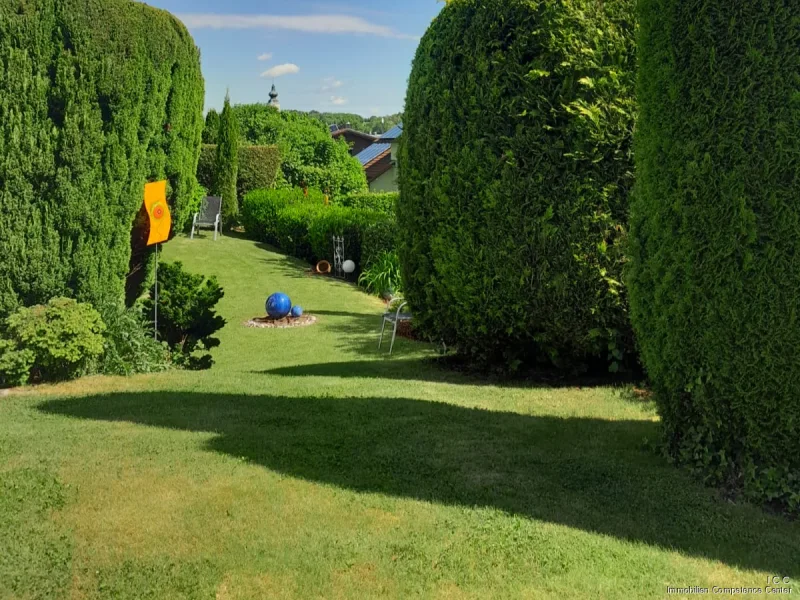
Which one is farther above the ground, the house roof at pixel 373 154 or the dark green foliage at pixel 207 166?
the house roof at pixel 373 154

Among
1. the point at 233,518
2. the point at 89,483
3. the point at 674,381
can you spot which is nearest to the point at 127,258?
the point at 89,483

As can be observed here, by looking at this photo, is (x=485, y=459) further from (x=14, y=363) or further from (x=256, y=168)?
(x=256, y=168)

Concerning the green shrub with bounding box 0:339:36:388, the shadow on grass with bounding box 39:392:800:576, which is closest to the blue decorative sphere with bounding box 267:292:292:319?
the green shrub with bounding box 0:339:36:388

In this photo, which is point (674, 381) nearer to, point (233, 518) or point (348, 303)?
point (233, 518)

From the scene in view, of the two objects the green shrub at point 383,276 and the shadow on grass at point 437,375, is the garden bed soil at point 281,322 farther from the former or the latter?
the shadow on grass at point 437,375

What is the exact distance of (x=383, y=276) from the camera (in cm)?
1559

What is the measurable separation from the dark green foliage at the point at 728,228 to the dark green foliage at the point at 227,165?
2172 centimetres

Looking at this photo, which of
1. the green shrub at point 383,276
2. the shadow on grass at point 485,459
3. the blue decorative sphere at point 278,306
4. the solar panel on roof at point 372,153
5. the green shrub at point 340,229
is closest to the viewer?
the shadow on grass at point 485,459

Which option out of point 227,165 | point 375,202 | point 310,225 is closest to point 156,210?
point 310,225

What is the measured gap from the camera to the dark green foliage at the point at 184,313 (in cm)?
765

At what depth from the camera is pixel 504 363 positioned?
7.18 metres

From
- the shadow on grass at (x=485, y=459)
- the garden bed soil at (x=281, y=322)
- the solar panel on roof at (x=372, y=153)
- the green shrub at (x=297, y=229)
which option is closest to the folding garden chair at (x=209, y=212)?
the green shrub at (x=297, y=229)

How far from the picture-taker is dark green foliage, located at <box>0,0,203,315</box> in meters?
6.03

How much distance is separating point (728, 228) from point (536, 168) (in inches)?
108
